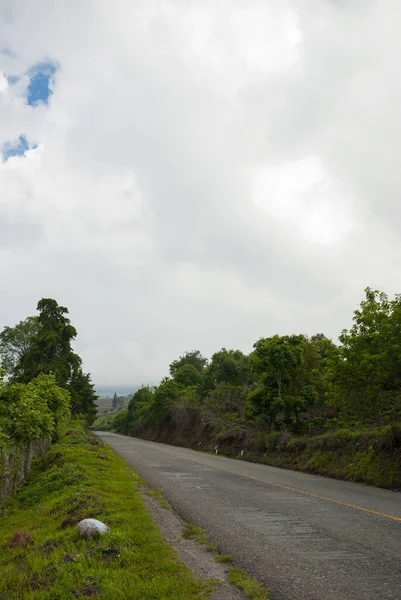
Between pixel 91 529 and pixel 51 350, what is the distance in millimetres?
35647

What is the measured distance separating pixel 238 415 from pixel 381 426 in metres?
21.6

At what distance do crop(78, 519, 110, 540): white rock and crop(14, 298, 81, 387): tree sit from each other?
104ft

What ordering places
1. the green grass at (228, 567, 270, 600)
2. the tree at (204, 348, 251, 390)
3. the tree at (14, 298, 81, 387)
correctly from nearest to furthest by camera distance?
the green grass at (228, 567, 270, 600), the tree at (14, 298, 81, 387), the tree at (204, 348, 251, 390)

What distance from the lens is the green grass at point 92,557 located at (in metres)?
5.30

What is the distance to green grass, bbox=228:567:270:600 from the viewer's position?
5.14 meters

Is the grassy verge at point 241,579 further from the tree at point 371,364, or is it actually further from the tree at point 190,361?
the tree at point 190,361

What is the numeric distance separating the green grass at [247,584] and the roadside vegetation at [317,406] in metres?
12.0

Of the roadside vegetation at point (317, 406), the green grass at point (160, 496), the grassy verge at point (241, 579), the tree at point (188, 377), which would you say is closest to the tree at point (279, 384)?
the roadside vegetation at point (317, 406)

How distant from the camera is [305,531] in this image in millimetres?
8258

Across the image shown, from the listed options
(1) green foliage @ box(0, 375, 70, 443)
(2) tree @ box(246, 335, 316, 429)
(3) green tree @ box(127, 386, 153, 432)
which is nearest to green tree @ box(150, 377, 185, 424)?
(3) green tree @ box(127, 386, 153, 432)

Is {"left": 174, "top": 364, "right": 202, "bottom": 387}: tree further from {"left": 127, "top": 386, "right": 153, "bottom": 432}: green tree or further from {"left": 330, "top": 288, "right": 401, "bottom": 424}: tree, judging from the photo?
{"left": 330, "top": 288, "right": 401, "bottom": 424}: tree

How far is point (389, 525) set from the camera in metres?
8.63

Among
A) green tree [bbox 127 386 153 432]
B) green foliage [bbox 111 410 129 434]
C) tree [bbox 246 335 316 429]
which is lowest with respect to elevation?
green foliage [bbox 111 410 129 434]

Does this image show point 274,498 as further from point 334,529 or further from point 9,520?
point 9,520
